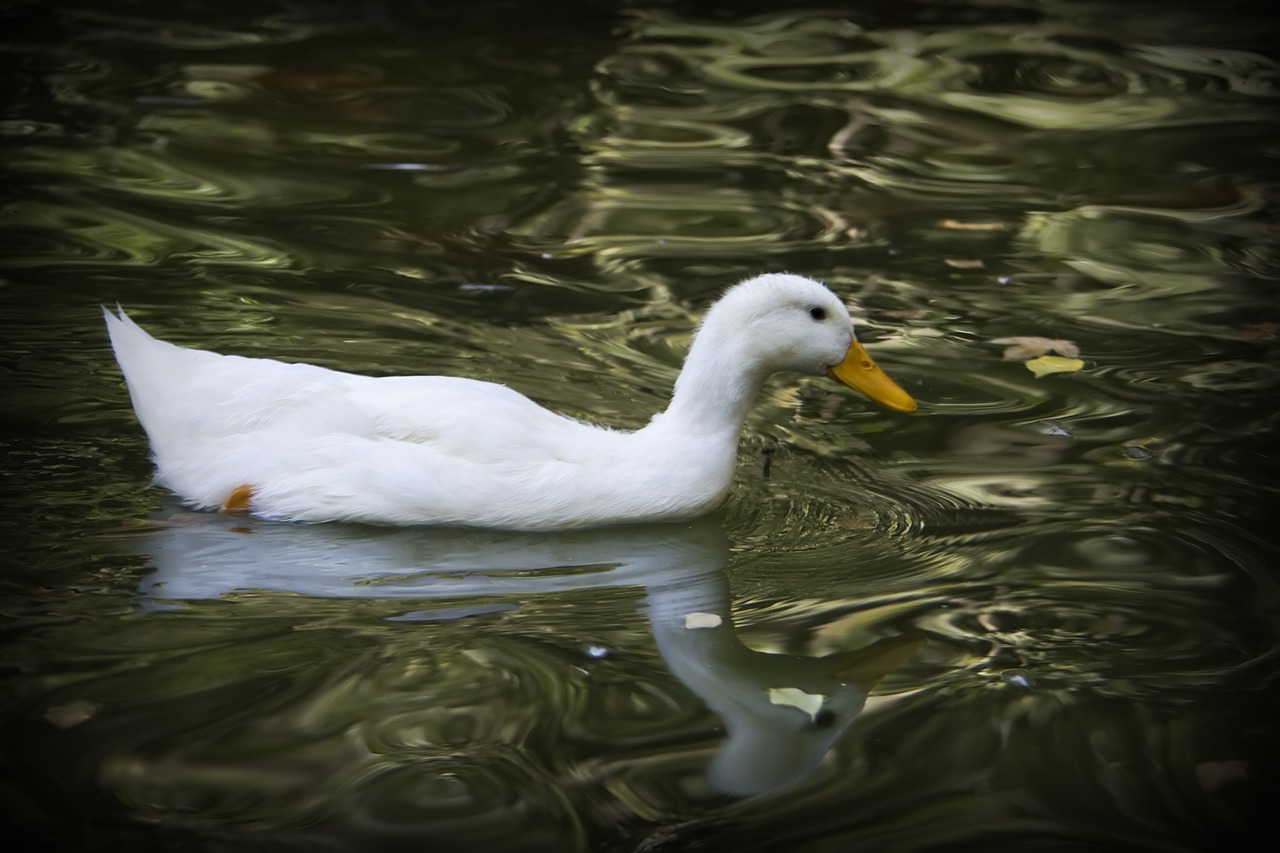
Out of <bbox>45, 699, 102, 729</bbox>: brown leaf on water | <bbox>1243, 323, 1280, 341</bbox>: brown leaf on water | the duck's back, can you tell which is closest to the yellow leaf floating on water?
<bbox>1243, 323, 1280, 341</bbox>: brown leaf on water

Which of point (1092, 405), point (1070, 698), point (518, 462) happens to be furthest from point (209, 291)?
point (1070, 698)

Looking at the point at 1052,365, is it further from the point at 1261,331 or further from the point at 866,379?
the point at 866,379

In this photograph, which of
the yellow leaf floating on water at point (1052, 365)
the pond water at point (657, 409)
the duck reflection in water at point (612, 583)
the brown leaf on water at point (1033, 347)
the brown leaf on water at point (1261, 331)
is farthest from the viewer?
the brown leaf on water at point (1261, 331)

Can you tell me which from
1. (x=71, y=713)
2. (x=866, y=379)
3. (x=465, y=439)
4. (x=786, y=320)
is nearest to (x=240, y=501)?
(x=465, y=439)

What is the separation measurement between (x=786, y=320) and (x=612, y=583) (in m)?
1.09

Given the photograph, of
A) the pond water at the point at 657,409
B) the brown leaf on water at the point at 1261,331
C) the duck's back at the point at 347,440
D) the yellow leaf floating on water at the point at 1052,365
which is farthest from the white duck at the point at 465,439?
the brown leaf on water at the point at 1261,331

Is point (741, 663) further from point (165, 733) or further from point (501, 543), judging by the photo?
point (165, 733)

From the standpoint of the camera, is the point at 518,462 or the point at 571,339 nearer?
the point at 518,462

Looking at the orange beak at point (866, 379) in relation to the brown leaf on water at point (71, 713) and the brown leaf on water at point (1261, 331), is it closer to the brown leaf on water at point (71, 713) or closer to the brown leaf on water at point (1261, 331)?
the brown leaf on water at point (1261, 331)

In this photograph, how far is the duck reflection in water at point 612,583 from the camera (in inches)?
158

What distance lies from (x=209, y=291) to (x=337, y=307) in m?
0.62

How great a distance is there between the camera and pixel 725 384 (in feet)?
16.6

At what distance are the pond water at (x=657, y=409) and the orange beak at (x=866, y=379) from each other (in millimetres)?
335

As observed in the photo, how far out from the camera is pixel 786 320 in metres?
5.07
